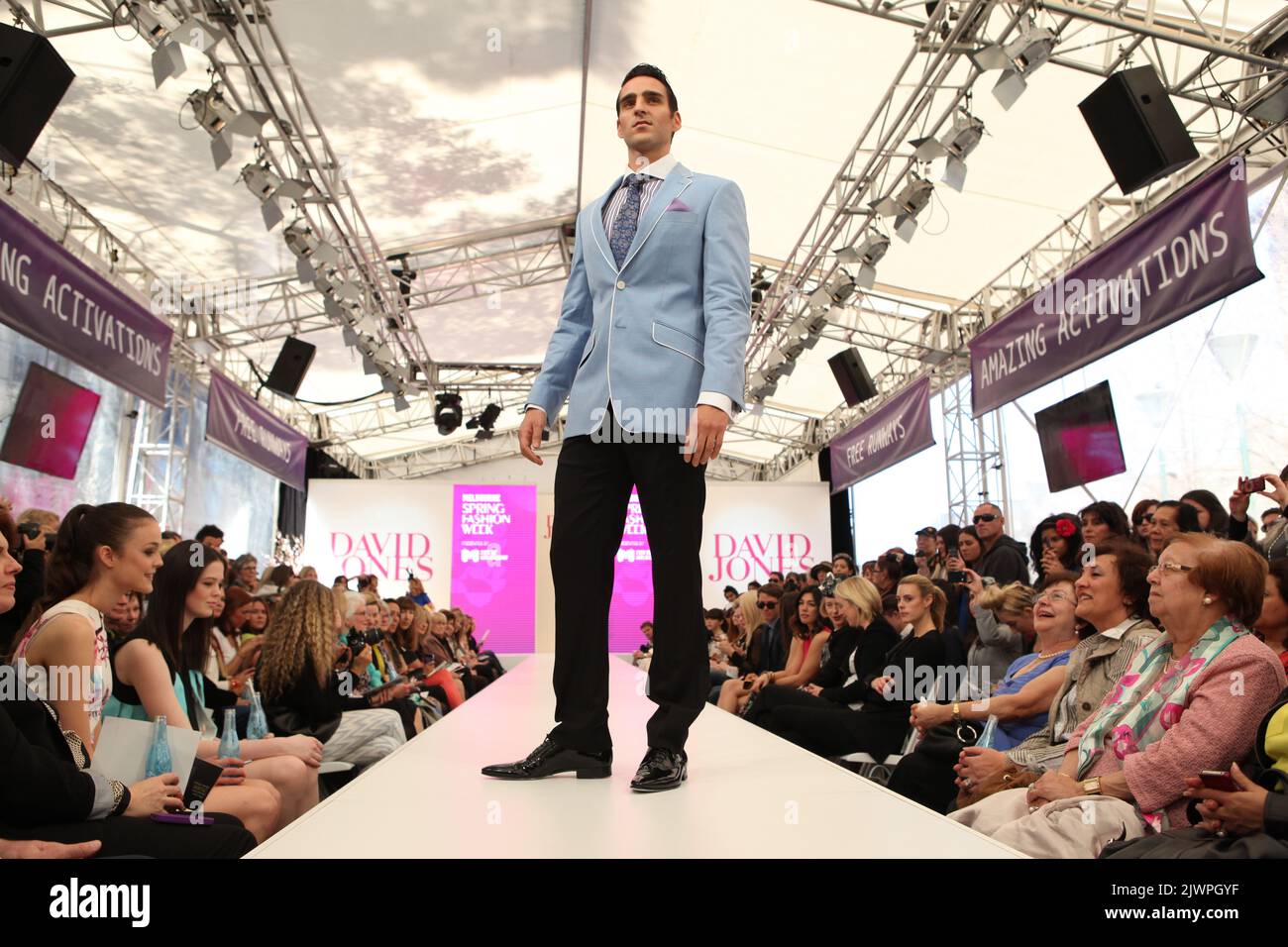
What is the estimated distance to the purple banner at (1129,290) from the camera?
403 cm

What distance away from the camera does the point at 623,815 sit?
4.09ft

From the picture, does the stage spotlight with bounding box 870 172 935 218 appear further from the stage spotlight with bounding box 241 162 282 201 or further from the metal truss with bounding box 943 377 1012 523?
the stage spotlight with bounding box 241 162 282 201

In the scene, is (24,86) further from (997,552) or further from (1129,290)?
(1129,290)

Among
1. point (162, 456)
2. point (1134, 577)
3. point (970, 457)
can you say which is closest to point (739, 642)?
point (970, 457)

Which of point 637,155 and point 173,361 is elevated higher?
point 173,361

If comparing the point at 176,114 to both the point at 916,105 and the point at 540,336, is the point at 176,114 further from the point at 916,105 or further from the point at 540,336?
the point at 540,336

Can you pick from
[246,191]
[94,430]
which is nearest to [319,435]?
[94,430]

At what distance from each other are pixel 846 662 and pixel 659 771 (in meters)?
2.82

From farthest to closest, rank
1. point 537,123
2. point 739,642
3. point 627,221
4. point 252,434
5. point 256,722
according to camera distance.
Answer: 1. point 252,434
2. point 537,123
3. point 739,642
4. point 256,722
5. point 627,221

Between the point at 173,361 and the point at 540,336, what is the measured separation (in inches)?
176

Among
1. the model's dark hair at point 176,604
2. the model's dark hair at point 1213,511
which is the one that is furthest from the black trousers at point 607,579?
the model's dark hair at point 1213,511

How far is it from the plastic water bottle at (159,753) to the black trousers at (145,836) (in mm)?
158

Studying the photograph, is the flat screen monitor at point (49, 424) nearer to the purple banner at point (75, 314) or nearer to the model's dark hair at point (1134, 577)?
the purple banner at point (75, 314)

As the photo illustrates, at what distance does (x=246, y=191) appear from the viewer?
6938mm
